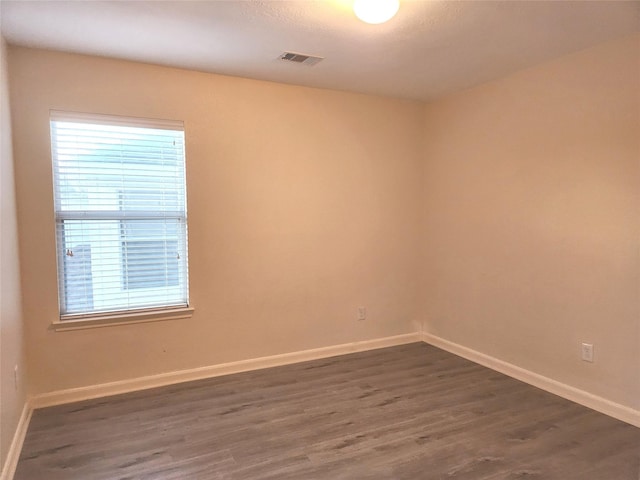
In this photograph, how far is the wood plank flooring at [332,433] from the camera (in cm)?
Result: 222

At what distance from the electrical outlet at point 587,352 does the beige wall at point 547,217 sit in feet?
0.14

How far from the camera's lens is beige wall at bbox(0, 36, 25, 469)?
7.11 feet

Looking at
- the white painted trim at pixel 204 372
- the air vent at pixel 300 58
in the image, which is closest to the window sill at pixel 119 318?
the white painted trim at pixel 204 372

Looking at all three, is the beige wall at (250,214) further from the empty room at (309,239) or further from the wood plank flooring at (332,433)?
the wood plank flooring at (332,433)

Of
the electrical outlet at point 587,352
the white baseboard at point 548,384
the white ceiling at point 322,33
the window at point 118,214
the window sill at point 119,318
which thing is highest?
the white ceiling at point 322,33

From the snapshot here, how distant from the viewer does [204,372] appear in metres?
3.45

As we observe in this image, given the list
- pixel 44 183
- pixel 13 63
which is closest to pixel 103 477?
pixel 44 183

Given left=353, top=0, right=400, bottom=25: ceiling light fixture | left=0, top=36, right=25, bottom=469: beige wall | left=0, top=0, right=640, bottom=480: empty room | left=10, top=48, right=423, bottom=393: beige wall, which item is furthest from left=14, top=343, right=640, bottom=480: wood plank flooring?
left=353, top=0, right=400, bottom=25: ceiling light fixture

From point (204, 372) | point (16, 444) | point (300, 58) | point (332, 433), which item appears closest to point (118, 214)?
point (204, 372)

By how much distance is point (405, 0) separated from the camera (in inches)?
85.7

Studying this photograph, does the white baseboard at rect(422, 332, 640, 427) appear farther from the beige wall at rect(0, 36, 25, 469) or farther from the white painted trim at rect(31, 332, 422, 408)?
the beige wall at rect(0, 36, 25, 469)

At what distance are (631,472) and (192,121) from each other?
3513mm

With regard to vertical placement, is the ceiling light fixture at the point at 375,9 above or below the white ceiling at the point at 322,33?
below

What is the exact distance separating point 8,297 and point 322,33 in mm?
2339
